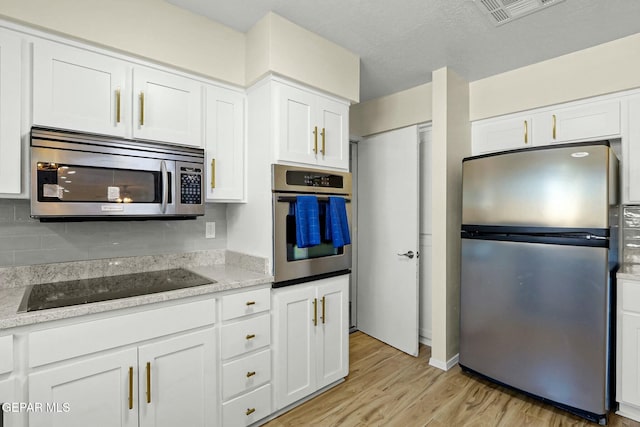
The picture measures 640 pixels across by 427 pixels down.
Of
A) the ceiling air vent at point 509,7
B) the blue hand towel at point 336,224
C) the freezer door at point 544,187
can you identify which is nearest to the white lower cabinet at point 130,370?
the blue hand towel at point 336,224

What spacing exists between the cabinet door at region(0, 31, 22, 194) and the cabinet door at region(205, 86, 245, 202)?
876 mm

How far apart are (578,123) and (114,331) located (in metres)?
3.20

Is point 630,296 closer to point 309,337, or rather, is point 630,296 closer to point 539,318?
point 539,318

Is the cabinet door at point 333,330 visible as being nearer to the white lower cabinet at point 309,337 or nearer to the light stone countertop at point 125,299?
the white lower cabinet at point 309,337

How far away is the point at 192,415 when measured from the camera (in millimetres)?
1705

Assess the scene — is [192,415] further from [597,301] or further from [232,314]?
[597,301]

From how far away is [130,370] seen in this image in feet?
4.95

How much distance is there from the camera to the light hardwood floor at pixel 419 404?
2.02 meters

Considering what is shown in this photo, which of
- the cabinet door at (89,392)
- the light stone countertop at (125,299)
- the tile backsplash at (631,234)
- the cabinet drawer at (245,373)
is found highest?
the tile backsplash at (631,234)

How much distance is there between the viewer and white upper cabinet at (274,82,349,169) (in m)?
2.06

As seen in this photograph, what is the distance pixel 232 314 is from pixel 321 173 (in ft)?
3.44

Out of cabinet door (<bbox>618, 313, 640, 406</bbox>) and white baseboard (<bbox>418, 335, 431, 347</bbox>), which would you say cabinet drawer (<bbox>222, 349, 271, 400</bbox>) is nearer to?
white baseboard (<bbox>418, 335, 431, 347</bbox>)

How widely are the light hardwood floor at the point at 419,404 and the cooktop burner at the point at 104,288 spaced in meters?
1.04

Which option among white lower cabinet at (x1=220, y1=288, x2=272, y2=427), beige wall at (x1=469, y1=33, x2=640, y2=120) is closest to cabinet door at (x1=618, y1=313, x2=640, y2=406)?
beige wall at (x1=469, y1=33, x2=640, y2=120)
